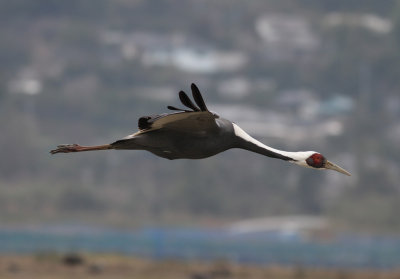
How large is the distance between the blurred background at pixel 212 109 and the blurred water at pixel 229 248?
1.23 feet

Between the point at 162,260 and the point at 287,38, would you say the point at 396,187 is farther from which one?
the point at 162,260

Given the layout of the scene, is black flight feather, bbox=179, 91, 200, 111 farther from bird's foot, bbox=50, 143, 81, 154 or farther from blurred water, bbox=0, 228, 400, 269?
blurred water, bbox=0, 228, 400, 269

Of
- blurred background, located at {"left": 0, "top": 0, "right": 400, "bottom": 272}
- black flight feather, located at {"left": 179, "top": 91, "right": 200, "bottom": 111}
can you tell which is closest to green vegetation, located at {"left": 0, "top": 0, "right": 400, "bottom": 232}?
blurred background, located at {"left": 0, "top": 0, "right": 400, "bottom": 272}

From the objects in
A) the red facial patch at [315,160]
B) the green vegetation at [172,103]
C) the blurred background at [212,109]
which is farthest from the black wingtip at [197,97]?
the green vegetation at [172,103]

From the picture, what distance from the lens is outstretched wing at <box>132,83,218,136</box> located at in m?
10.0

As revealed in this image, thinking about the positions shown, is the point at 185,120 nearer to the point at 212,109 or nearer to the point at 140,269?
the point at 140,269

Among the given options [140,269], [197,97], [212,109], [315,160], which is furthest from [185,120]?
[212,109]

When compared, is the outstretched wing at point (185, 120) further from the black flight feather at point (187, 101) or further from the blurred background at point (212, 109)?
the blurred background at point (212, 109)

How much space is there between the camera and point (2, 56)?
89.6 metres

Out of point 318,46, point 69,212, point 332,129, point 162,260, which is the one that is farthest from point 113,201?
point 162,260

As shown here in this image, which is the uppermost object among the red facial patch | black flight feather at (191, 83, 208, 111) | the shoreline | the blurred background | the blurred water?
the blurred background

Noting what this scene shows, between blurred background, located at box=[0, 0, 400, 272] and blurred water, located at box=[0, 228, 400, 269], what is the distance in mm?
374

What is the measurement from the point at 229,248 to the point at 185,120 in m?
37.7

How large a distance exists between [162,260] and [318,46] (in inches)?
2175
